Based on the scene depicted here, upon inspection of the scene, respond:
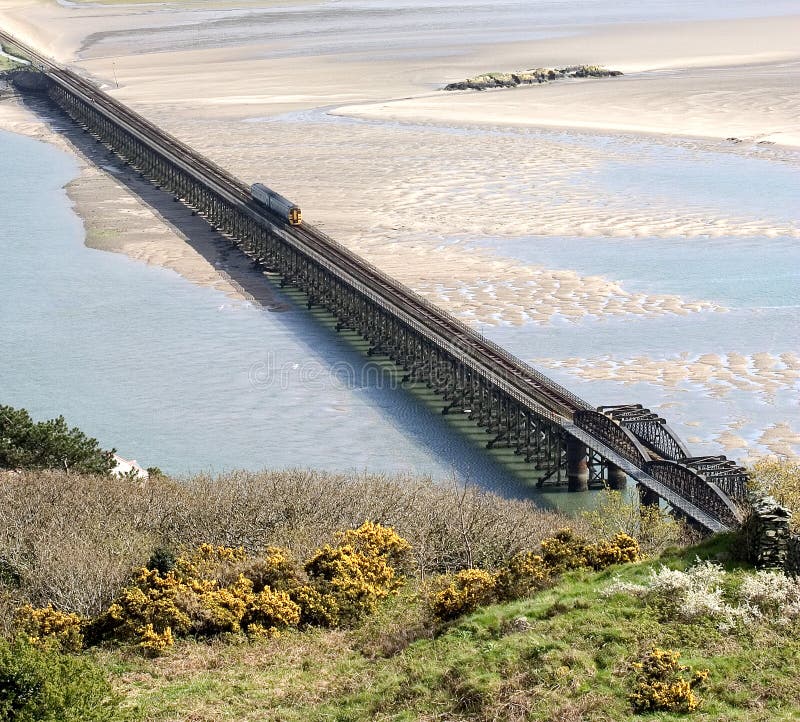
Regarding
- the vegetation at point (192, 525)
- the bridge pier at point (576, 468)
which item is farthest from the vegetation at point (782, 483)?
the bridge pier at point (576, 468)

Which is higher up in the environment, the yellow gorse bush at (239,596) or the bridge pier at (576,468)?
the bridge pier at (576,468)

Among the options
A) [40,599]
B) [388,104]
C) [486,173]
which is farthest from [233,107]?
[40,599]

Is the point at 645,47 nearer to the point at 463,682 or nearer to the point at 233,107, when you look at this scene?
the point at 233,107

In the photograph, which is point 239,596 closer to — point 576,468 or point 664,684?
point 664,684

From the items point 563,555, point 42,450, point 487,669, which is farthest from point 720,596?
point 42,450

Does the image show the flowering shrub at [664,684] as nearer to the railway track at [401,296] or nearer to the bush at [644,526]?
the bush at [644,526]

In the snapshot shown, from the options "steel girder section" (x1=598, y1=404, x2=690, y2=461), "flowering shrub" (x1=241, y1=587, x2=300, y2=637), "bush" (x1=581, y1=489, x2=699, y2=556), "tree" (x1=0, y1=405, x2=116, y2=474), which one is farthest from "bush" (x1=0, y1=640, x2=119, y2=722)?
"steel girder section" (x1=598, y1=404, x2=690, y2=461)
